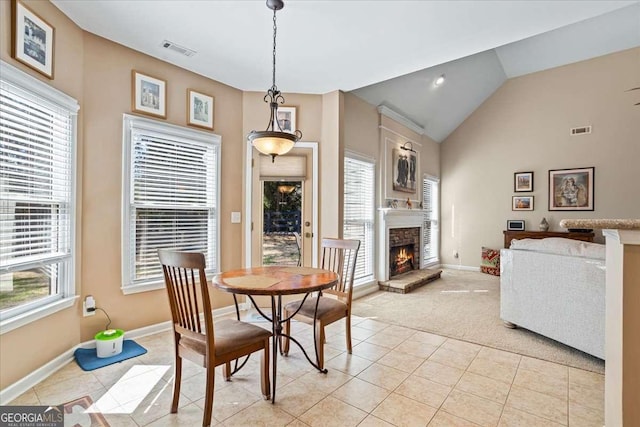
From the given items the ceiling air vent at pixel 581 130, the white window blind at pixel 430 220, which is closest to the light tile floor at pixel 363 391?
the white window blind at pixel 430 220

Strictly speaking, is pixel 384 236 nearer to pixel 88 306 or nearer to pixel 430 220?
pixel 430 220

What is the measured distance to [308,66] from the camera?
355cm

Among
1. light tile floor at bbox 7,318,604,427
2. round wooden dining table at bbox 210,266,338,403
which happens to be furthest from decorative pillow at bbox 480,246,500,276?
round wooden dining table at bbox 210,266,338,403

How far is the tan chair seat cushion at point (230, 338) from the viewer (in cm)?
191

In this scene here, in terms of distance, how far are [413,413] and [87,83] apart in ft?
12.0

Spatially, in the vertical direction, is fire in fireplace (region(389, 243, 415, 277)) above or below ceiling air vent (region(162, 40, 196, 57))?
below

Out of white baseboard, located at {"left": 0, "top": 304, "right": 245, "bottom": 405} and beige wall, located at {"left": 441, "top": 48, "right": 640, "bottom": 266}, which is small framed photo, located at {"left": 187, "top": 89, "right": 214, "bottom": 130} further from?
beige wall, located at {"left": 441, "top": 48, "right": 640, "bottom": 266}

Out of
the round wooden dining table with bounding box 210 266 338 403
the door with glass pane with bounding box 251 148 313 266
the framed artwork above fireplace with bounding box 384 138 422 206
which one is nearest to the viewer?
the round wooden dining table with bounding box 210 266 338 403

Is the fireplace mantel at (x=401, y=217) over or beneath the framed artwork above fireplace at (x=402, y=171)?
beneath

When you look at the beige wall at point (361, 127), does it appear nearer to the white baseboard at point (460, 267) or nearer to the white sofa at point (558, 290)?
the white sofa at point (558, 290)

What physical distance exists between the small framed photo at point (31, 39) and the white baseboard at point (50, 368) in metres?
2.19

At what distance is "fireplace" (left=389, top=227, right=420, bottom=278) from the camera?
5.62 metres

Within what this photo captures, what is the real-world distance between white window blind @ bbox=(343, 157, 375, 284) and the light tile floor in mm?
2147

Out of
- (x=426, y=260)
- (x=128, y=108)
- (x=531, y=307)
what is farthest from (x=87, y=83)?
(x=426, y=260)
